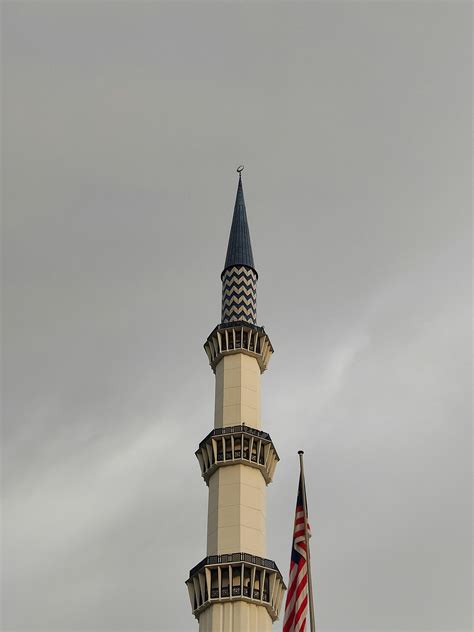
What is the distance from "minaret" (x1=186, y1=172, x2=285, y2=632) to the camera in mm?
53125

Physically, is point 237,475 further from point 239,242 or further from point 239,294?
point 239,242

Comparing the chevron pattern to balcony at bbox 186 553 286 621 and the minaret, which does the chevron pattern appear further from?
balcony at bbox 186 553 286 621

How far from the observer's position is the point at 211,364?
221 feet

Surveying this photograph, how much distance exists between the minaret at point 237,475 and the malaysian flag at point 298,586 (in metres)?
14.6

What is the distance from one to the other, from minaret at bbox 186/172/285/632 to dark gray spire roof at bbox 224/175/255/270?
0.11 m

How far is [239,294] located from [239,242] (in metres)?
6.36

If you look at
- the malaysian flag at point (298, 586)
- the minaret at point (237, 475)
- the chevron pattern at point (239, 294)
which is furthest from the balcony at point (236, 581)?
the chevron pattern at point (239, 294)

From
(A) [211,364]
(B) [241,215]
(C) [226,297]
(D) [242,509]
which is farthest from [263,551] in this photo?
(B) [241,215]

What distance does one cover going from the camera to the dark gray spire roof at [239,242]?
235 feet

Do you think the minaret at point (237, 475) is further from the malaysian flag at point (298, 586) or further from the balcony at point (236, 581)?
the malaysian flag at point (298, 586)

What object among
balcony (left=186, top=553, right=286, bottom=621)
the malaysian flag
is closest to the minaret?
balcony (left=186, top=553, right=286, bottom=621)

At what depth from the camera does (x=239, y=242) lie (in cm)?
7325

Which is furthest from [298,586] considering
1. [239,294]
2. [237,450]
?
[239,294]

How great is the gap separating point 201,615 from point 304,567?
59.6 feet
